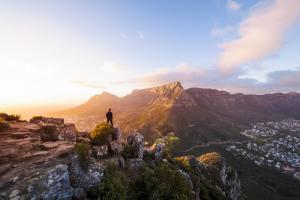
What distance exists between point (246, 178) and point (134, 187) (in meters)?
138

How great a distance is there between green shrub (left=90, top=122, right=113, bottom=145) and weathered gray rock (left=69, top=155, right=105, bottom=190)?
663cm

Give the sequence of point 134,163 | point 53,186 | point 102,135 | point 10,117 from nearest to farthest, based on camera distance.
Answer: point 53,186, point 102,135, point 134,163, point 10,117

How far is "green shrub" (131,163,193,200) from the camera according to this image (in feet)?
72.4

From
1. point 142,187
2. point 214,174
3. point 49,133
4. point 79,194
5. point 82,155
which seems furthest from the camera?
point 214,174

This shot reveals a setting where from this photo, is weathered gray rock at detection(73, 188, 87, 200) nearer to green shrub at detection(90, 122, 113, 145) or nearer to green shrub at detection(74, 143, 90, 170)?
green shrub at detection(74, 143, 90, 170)

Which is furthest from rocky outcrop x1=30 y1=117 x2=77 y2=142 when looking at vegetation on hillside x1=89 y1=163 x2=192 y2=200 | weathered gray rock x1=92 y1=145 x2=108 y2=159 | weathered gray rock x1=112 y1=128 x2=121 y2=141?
vegetation on hillside x1=89 y1=163 x2=192 y2=200

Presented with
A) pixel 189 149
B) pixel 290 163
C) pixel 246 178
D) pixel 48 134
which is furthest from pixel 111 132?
pixel 290 163

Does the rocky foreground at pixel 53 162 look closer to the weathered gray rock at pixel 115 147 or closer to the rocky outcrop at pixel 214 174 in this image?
the weathered gray rock at pixel 115 147

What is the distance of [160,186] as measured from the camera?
22.5 meters

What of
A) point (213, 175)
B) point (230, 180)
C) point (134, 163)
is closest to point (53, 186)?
point (134, 163)

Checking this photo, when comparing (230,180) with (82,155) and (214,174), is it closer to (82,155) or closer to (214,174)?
(214,174)

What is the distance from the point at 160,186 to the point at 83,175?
738 cm

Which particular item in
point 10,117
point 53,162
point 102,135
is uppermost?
point 10,117

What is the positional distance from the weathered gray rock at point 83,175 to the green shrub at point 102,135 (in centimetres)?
663
